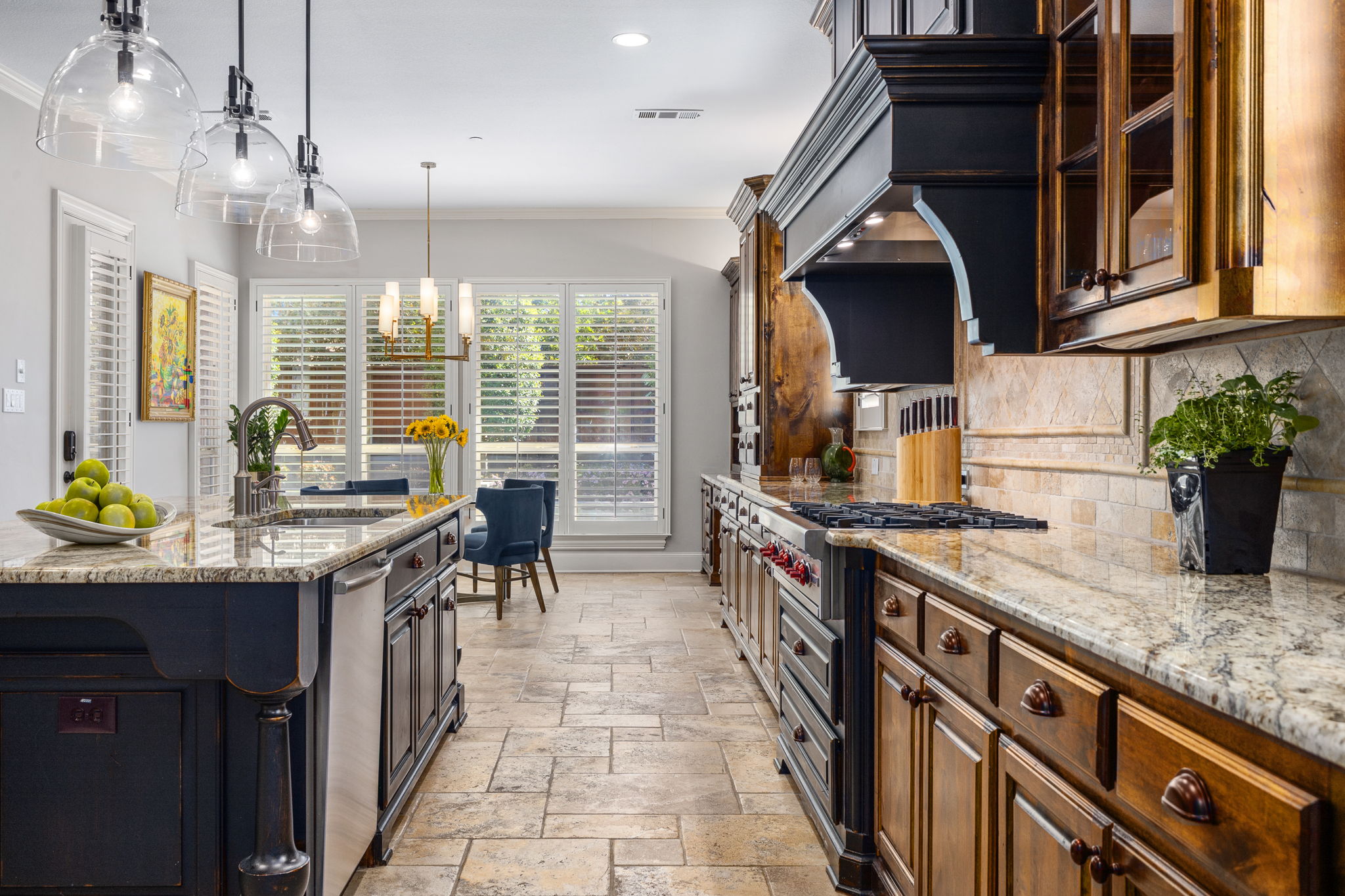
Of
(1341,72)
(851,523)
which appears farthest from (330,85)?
(1341,72)

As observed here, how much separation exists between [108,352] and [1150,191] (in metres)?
5.56

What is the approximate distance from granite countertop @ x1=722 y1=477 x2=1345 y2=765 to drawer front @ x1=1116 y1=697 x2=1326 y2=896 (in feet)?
0.19

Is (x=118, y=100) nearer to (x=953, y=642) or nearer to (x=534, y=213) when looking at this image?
(x=953, y=642)

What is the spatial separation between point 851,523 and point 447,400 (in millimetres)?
5266

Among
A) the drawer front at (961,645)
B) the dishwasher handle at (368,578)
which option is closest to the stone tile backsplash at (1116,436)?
the drawer front at (961,645)

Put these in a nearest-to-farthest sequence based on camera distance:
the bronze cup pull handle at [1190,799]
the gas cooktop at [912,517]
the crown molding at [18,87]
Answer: the bronze cup pull handle at [1190,799] → the gas cooktop at [912,517] → the crown molding at [18,87]

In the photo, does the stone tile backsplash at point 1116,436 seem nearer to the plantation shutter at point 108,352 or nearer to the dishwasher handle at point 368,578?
the dishwasher handle at point 368,578

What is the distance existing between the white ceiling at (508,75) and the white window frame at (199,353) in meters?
1.21

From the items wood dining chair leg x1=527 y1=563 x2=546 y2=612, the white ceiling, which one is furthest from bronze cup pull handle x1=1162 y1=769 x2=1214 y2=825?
wood dining chair leg x1=527 y1=563 x2=546 y2=612

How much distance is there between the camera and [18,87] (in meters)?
4.45

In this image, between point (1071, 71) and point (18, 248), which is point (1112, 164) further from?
point (18, 248)

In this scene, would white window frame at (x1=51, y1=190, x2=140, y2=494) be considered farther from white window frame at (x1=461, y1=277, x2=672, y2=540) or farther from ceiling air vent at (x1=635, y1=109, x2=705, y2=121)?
ceiling air vent at (x1=635, y1=109, x2=705, y2=121)

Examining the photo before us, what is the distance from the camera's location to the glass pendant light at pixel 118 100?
170 cm

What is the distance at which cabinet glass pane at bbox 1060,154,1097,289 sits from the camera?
1881 millimetres
